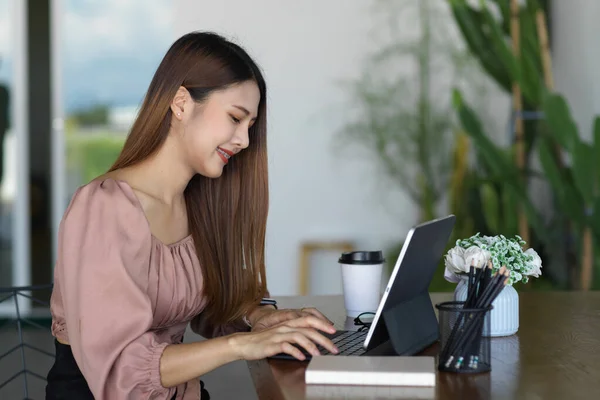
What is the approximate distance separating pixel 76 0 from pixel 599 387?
479 cm

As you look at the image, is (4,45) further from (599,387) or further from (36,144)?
(599,387)

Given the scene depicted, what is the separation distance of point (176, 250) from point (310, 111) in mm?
3508

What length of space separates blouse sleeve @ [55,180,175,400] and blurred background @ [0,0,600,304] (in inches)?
124

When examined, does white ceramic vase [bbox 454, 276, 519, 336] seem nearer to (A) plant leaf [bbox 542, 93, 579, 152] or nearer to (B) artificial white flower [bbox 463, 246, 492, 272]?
(B) artificial white flower [bbox 463, 246, 492, 272]

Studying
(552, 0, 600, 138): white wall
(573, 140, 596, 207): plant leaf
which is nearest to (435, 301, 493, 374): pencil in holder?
(573, 140, 596, 207): plant leaf

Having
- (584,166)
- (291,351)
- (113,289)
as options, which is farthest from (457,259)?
(584,166)

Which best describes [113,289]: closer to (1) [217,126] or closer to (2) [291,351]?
(2) [291,351]

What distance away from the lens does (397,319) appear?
1636mm

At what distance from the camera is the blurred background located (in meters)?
5.14

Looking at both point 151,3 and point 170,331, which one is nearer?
point 170,331

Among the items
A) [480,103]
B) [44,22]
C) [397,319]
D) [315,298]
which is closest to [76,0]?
[44,22]

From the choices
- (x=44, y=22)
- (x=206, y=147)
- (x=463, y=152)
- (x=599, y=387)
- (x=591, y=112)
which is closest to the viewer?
(x=599, y=387)

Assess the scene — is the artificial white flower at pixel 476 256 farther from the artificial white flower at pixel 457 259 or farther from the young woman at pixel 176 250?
the young woman at pixel 176 250

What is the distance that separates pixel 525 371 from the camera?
1.55m
